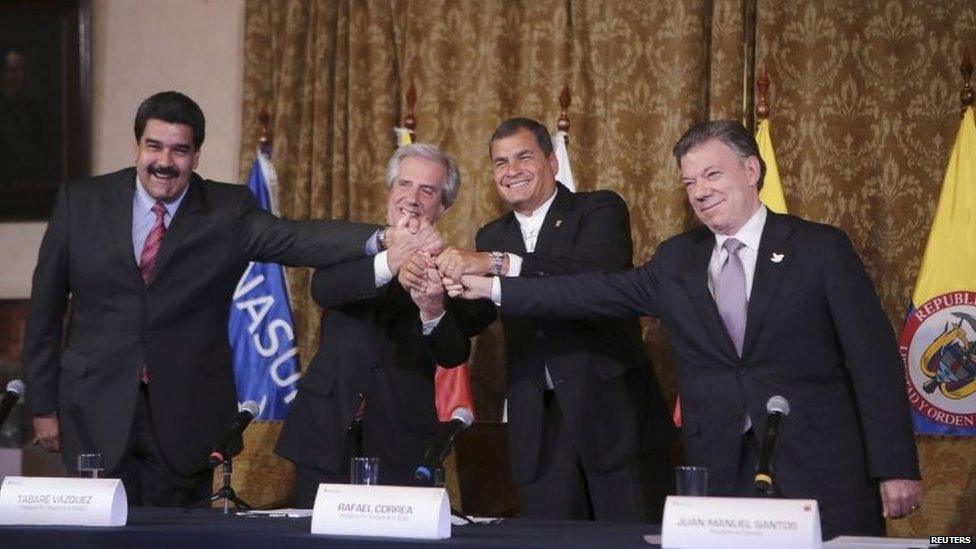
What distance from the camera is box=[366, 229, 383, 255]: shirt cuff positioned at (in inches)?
176

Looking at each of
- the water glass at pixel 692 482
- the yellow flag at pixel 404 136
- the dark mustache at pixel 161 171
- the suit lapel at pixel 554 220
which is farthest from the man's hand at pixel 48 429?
the yellow flag at pixel 404 136

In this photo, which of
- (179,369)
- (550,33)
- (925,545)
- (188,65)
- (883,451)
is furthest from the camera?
(188,65)

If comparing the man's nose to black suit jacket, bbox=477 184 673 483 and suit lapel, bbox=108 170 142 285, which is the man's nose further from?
black suit jacket, bbox=477 184 673 483

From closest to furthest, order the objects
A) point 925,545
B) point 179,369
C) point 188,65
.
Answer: point 925,545
point 179,369
point 188,65

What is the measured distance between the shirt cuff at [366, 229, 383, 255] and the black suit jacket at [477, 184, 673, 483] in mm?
469

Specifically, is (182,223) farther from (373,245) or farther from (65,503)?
(65,503)

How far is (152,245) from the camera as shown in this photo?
13.9ft

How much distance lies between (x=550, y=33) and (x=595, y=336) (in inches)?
88.4

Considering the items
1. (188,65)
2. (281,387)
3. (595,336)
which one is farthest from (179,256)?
(188,65)

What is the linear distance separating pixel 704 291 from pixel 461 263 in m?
0.87

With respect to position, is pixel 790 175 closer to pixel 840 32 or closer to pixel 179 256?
pixel 840 32

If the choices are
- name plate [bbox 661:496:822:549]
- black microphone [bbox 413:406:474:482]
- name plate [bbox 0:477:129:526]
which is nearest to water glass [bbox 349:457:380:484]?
black microphone [bbox 413:406:474:482]

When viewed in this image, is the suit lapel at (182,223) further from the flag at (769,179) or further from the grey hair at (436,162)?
the flag at (769,179)

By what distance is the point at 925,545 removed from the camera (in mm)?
2682
